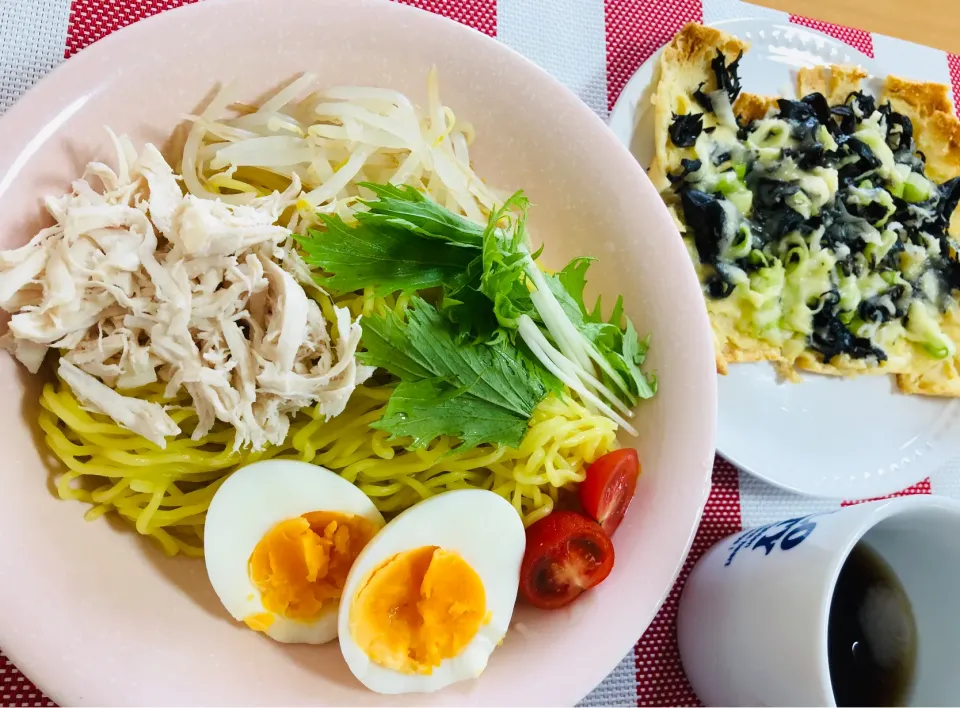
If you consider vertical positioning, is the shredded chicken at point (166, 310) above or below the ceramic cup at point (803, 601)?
above

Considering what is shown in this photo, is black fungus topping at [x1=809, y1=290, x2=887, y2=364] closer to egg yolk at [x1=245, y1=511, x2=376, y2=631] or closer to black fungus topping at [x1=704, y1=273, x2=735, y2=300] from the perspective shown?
black fungus topping at [x1=704, y1=273, x2=735, y2=300]

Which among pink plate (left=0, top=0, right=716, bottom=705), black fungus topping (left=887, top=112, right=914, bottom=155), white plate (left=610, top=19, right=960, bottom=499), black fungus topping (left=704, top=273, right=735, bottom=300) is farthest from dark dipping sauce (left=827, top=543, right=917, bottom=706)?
black fungus topping (left=887, top=112, right=914, bottom=155)

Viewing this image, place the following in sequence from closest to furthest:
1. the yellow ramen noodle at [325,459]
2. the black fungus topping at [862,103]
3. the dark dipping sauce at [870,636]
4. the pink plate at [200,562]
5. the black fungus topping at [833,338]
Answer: the pink plate at [200,562], the yellow ramen noodle at [325,459], the dark dipping sauce at [870,636], the black fungus topping at [833,338], the black fungus topping at [862,103]

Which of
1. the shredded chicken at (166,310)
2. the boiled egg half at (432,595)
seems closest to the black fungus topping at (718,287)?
the boiled egg half at (432,595)

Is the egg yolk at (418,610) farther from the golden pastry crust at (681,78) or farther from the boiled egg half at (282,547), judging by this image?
the golden pastry crust at (681,78)

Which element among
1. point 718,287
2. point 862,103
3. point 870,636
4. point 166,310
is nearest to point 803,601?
point 870,636
